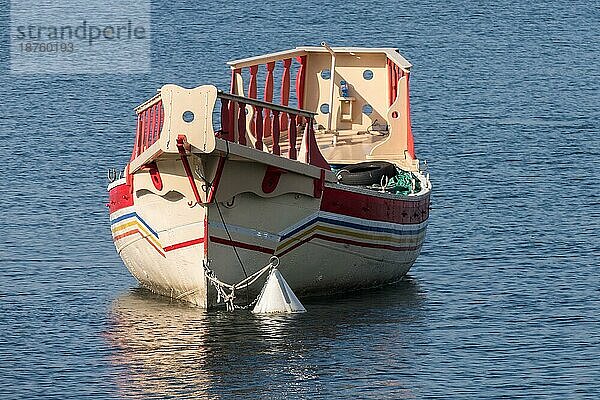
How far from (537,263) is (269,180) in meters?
7.48

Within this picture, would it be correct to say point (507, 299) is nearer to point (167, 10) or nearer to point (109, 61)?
point (109, 61)

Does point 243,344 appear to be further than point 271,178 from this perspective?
No

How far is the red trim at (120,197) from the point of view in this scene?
27.7 meters

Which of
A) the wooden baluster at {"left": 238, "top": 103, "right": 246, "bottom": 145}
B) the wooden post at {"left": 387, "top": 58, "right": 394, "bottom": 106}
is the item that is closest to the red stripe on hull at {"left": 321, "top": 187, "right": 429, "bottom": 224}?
the wooden baluster at {"left": 238, "top": 103, "right": 246, "bottom": 145}

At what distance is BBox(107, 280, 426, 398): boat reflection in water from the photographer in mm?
22922

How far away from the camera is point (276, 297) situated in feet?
86.9

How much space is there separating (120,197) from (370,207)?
410 cm

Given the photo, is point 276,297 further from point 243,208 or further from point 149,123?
point 149,123

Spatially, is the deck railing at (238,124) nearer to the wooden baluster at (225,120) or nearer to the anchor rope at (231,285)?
the wooden baluster at (225,120)

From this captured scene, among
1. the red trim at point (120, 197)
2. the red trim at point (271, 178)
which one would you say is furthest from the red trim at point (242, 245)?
the red trim at point (120, 197)

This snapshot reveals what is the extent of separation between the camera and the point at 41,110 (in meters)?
52.8

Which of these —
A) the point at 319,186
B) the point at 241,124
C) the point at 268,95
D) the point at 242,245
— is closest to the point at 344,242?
the point at 319,186

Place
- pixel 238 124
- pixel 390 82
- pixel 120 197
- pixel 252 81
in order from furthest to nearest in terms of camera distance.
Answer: pixel 390 82 < pixel 252 81 < pixel 120 197 < pixel 238 124

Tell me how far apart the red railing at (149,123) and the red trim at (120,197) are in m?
0.62
